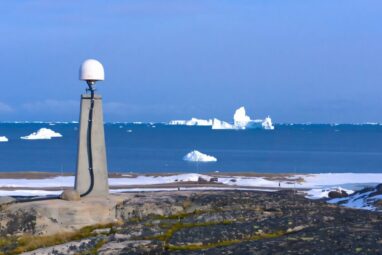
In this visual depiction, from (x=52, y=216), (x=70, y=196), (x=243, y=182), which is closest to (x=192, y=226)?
(x=52, y=216)

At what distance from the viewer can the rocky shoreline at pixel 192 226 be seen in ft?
45.8

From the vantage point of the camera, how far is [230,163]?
108 metres

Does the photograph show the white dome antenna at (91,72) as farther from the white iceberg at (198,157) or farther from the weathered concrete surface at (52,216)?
the white iceberg at (198,157)

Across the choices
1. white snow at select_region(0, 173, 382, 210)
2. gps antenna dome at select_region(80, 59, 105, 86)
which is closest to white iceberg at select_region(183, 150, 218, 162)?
white snow at select_region(0, 173, 382, 210)

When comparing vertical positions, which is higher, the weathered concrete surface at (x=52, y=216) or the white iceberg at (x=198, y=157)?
the white iceberg at (x=198, y=157)

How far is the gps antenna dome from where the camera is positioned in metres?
18.5

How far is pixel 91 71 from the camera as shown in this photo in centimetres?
1858

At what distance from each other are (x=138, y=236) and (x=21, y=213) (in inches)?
119

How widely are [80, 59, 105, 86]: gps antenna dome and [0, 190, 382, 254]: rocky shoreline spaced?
2.99 meters

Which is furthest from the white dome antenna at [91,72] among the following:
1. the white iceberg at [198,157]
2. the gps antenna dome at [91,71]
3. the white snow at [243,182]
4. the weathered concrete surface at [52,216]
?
the white iceberg at [198,157]

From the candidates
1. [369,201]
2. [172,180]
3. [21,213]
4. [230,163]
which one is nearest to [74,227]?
[21,213]

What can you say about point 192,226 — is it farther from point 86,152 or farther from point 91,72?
point 91,72

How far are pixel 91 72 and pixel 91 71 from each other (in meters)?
0.03

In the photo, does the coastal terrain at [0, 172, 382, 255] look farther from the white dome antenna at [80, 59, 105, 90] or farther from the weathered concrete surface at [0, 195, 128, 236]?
the white dome antenna at [80, 59, 105, 90]
